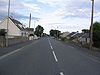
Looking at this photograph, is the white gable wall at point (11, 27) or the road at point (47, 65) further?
the white gable wall at point (11, 27)

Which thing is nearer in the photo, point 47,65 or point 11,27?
point 47,65

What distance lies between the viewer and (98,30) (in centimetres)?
6875

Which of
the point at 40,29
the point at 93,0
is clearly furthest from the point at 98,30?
the point at 40,29

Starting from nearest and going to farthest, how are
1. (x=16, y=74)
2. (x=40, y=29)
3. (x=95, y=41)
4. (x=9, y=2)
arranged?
(x=16, y=74) → (x=9, y=2) → (x=95, y=41) → (x=40, y=29)

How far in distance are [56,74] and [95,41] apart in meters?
55.8

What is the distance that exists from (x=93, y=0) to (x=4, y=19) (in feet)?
175

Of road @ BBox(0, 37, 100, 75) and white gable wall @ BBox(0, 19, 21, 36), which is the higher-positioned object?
white gable wall @ BBox(0, 19, 21, 36)

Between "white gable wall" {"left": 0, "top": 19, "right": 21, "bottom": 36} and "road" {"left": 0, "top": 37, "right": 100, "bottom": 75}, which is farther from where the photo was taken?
"white gable wall" {"left": 0, "top": 19, "right": 21, "bottom": 36}

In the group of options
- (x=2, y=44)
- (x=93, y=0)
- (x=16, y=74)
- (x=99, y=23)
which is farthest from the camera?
(x=99, y=23)

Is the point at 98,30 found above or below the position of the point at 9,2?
below

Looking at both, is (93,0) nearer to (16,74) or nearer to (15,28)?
(16,74)

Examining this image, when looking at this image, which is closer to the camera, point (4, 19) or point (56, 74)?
point (56, 74)

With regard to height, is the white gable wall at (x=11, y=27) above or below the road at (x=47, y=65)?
above

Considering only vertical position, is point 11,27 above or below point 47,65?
above
